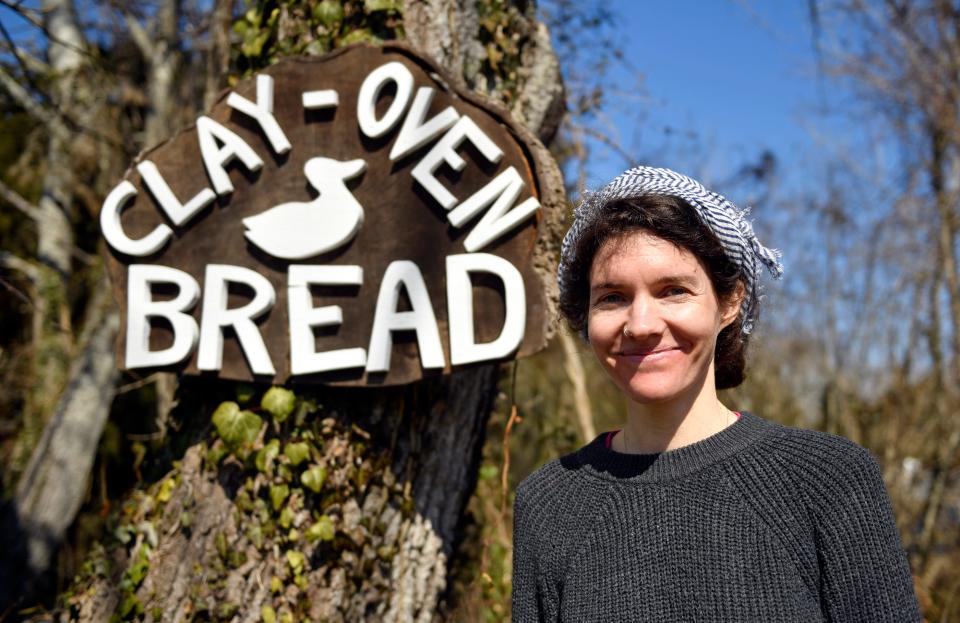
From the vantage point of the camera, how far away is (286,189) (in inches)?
101

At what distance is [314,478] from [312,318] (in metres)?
0.47

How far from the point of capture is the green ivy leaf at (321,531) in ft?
7.68

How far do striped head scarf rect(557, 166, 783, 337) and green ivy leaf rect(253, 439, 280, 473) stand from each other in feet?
4.05

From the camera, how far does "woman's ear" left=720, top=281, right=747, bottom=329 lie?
1.51 m

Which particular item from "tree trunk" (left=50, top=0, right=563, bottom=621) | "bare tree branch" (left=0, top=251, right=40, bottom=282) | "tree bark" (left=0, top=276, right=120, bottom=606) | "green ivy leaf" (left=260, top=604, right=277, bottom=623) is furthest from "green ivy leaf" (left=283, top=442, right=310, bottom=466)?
"bare tree branch" (left=0, top=251, right=40, bottom=282)

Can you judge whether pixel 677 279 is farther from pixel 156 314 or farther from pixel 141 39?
pixel 141 39

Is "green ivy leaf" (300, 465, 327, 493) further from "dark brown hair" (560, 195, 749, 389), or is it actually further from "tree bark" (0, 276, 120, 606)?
"tree bark" (0, 276, 120, 606)

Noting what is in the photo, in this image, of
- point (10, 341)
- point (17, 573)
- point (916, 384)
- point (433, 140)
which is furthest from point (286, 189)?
point (916, 384)

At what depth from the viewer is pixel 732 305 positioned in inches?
60.3

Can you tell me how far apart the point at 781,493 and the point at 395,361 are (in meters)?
1.30

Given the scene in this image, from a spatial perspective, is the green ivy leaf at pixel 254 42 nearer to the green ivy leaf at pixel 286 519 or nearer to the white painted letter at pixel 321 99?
the white painted letter at pixel 321 99

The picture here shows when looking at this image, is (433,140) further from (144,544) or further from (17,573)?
(17,573)

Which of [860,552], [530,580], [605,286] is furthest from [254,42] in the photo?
[860,552]

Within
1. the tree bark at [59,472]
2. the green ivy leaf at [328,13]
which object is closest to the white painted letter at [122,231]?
the green ivy leaf at [328,13]
